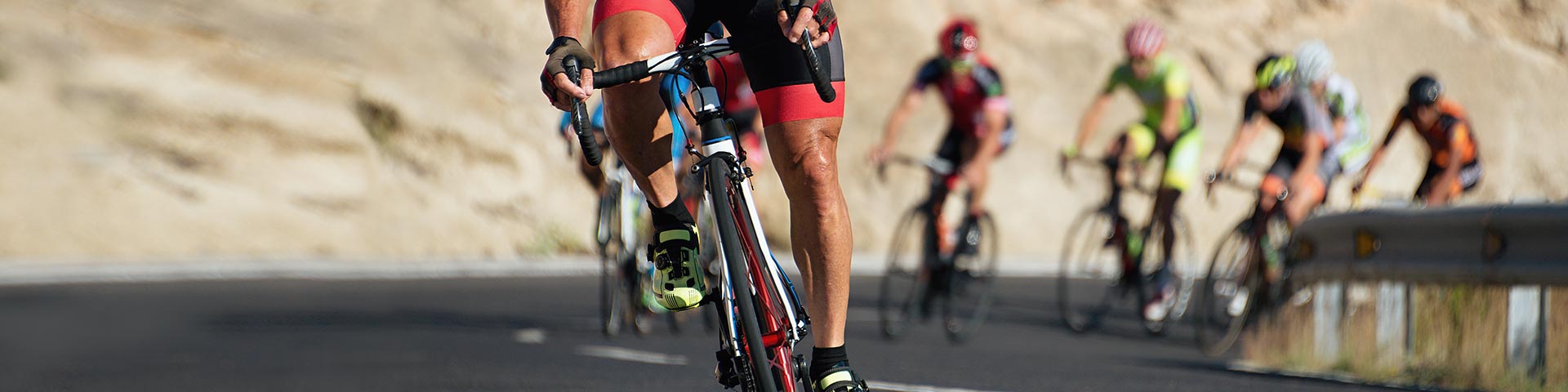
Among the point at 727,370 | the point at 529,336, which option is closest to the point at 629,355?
the point at 529,336

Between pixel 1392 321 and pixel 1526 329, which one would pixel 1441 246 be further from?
pixel 1392 321

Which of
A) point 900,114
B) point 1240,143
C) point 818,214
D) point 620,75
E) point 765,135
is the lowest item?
point 818,214

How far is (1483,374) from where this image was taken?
668cm

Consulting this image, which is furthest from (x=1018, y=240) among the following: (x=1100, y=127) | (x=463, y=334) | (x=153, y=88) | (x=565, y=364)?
(x=565, y=364)

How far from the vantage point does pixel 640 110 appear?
13.7 ft

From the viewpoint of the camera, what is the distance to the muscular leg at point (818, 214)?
4.23 metres

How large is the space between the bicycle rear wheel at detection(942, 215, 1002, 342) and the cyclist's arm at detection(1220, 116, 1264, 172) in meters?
1.37

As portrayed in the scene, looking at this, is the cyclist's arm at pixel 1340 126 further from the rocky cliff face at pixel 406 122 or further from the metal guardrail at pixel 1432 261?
the rocky cliff face at pixel 406 122

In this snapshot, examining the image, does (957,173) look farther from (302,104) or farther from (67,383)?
(302,104)

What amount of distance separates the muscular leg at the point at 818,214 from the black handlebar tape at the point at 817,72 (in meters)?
0.20

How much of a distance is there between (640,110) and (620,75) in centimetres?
31

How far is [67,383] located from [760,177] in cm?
1803

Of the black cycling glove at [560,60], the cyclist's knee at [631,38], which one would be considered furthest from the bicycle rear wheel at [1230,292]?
the black cycling glove at [560,60]

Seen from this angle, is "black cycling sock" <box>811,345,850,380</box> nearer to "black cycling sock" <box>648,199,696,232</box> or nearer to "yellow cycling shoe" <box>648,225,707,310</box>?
"yellow cycling shoe" <box>648,225,707,310</box>
